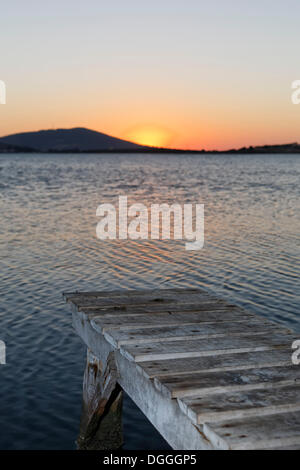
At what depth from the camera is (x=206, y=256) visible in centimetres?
1884

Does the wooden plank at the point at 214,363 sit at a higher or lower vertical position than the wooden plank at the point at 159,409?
higher

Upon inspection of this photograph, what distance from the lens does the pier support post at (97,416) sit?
7.13m

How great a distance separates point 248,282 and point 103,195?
34363 millimetres

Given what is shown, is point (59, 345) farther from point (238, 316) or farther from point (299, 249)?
point (299, 249)

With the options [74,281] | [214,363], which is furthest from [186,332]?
[74,281]

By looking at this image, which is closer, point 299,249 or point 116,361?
point 116,361

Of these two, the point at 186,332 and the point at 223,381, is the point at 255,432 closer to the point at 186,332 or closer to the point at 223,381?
the point at 223,381

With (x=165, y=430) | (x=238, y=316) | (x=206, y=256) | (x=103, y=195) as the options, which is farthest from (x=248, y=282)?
(x=103, y=195)

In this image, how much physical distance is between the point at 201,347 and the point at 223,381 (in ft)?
3.00

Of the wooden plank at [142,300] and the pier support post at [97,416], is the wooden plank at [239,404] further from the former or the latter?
the wooden plank at [142,300]

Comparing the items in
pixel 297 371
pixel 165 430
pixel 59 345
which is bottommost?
pixel 59 345

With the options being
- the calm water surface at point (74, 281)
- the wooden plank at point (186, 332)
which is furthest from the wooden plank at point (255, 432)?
the calm water surface at point (74, 281)

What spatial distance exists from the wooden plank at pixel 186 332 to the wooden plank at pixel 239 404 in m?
1.50

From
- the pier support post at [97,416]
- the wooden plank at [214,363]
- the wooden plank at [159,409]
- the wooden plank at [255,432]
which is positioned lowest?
the pier support post at [97,416]
